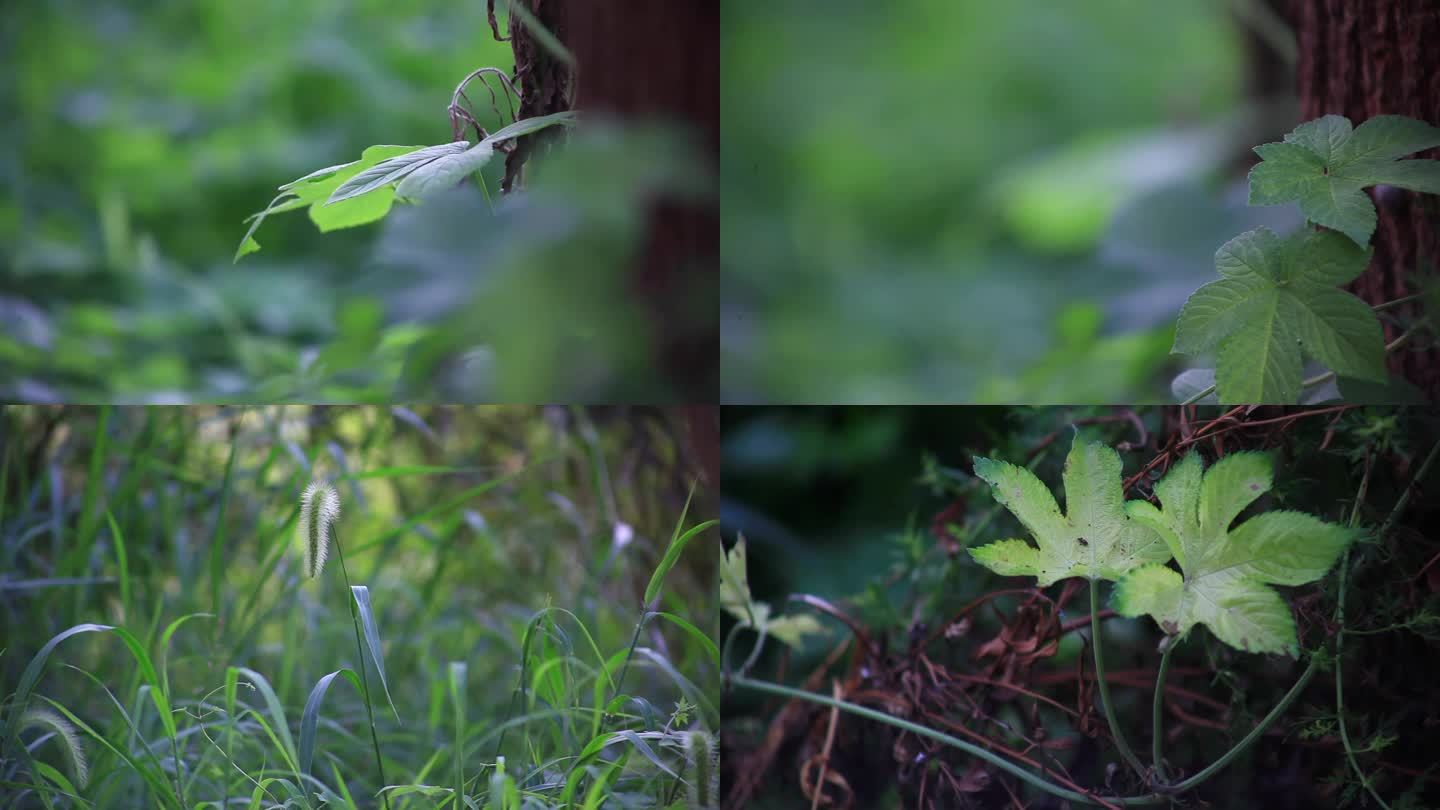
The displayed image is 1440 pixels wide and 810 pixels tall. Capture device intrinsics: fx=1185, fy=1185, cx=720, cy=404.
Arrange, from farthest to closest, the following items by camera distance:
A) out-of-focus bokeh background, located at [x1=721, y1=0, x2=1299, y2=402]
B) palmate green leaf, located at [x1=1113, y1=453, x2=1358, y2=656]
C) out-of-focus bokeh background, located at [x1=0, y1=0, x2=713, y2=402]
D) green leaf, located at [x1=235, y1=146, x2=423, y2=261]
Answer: out-of-focus bokeh background, located at [x1=721, y1=0, x2=1299, y2=402] → out-of-focus bokeh background, located at [x1=0, y1=0, x2=713, y2=402] → green leaf, located at [x1=235, y1=146, x2=423, y2=261] → palmate green leaf, located at [x1=1113, y1=453, x2=1358, y2=656]

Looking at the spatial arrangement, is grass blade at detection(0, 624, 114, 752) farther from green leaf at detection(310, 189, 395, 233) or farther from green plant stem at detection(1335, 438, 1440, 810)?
green plant stem at detection(1335, 438, 1440, 810)

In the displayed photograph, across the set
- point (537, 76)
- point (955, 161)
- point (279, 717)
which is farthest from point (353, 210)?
point (955, 161)

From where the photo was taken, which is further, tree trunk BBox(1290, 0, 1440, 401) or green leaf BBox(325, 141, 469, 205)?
tree trunk BBox(1290, 0, 1440, 401)

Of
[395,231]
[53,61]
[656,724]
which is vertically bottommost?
[656,724]

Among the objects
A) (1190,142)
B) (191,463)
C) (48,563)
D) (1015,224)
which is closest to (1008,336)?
(1015,224)

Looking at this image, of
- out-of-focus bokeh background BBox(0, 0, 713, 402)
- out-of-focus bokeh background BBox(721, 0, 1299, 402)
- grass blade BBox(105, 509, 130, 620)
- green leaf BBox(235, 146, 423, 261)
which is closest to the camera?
green leaf BBox(235, 146, 423, 261)

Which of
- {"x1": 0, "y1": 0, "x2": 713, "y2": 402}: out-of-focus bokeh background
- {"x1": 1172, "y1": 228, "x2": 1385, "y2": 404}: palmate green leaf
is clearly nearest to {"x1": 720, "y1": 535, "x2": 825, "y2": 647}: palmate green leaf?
{"x1": 1172, "y1": 228, "x2": 1385, "y2": 404}: palmate green leaf

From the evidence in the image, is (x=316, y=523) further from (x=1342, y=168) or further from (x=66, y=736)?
(x=1342, y=168)

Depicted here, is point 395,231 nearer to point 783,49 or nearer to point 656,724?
point 656,724
